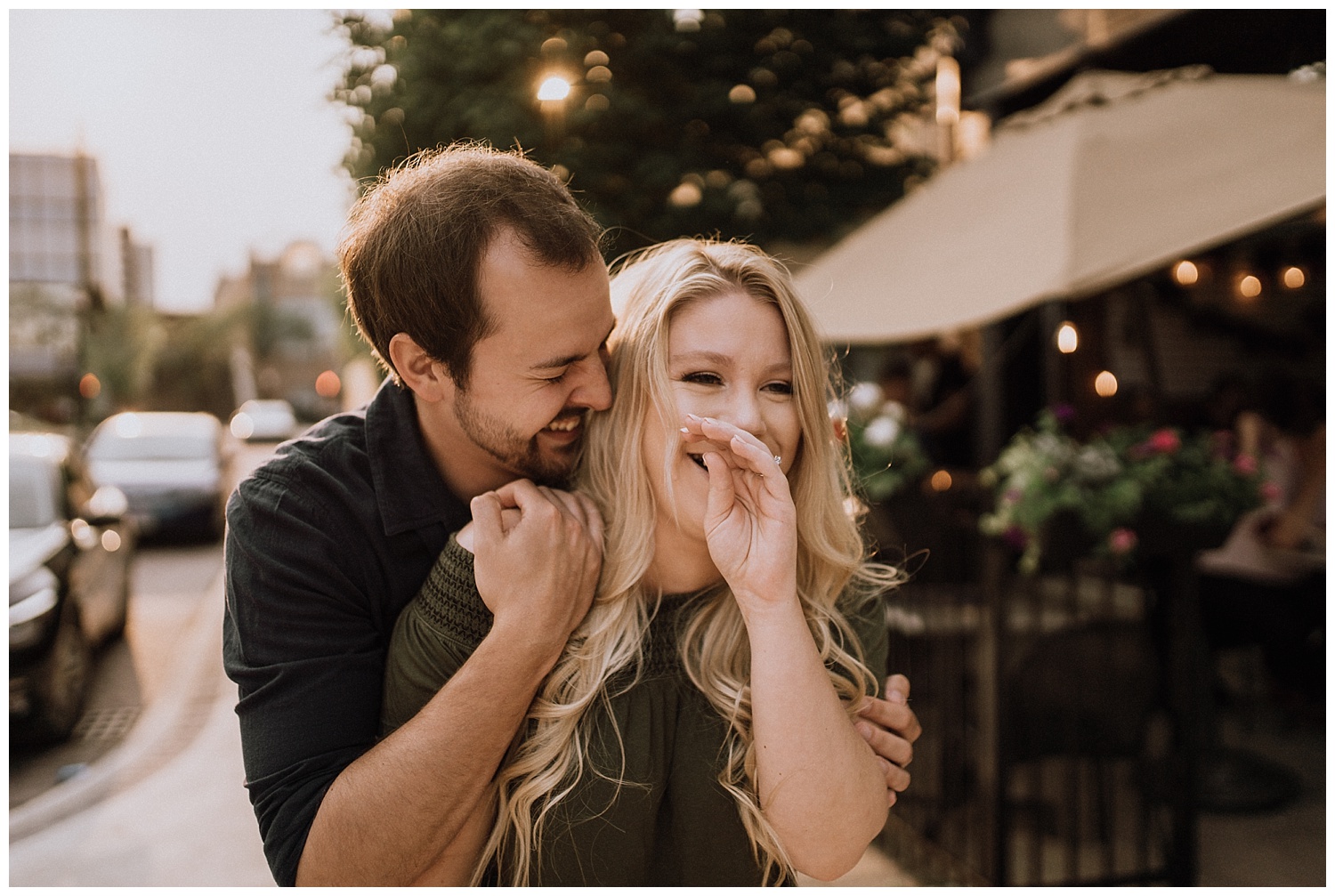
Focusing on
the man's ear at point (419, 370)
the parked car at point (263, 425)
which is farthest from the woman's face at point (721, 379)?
the parked car at point (263, 425)

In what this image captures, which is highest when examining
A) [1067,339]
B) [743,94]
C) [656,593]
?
[743,94]

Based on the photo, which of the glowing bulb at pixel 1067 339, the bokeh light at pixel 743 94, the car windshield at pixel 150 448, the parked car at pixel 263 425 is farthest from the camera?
the parked car at pixel 263 425

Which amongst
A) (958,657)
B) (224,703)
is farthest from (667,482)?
(224,703)

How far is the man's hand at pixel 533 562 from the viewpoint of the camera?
5.21 feet

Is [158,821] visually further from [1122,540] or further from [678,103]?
[678,103]

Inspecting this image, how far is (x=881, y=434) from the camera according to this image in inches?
194

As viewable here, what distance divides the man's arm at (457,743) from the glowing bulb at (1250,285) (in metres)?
7.25

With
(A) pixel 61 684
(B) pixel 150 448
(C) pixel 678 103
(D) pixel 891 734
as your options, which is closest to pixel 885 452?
(C) pixel 678 103

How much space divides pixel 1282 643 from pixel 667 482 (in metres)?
4.39

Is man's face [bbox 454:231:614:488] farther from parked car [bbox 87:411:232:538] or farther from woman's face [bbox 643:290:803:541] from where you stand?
parked car [bbox 87:411:232:538]

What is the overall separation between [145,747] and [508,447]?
5.24 m

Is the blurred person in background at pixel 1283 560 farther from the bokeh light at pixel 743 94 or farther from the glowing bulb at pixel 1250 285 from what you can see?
the bokeh light at pixel 743 94

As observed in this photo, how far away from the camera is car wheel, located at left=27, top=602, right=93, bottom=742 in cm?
537

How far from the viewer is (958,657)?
377 centimetres
